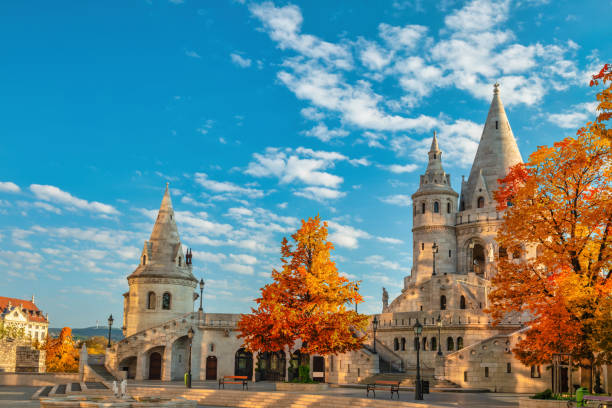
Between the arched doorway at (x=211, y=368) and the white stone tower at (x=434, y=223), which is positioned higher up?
the white stone tower at (x=434, y=223)

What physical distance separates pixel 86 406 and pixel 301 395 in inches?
376

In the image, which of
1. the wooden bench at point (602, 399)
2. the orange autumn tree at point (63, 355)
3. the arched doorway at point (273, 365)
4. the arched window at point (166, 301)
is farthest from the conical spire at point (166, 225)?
the wooden bench at point (602, 399)

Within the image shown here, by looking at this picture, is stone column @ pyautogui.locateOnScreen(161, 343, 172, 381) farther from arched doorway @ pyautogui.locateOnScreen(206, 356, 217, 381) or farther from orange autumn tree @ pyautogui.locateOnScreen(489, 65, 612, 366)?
orange autumn tree @ pyautogui.locateOnScreen(489, 65, 612, 366)

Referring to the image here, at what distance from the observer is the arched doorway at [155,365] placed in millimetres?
48344

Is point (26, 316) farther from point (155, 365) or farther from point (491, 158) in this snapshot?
point (491, 158)

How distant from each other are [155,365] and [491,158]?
37894 millimetres

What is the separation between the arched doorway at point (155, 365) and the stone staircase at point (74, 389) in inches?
210

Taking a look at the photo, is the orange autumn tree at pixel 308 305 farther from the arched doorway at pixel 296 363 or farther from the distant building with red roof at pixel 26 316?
the distant building with red roof at pixel 26 316

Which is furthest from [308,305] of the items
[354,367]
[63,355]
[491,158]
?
[63,355]

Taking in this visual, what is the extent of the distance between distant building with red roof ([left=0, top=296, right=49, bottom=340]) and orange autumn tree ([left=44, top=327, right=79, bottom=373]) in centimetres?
5390

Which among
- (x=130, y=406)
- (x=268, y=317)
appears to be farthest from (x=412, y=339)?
(x=130, y=406)

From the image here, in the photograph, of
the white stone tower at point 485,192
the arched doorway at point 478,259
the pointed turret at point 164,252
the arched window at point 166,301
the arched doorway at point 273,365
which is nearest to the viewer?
the arched doorway at point 273,365

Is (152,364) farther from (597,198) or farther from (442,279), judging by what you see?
(597,198)

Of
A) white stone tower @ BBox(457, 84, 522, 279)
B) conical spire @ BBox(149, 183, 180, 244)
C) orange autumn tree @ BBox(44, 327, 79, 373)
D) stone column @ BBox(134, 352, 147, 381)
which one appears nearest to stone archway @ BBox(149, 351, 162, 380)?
stone column @ BBox(134, 352, 147, 381)
